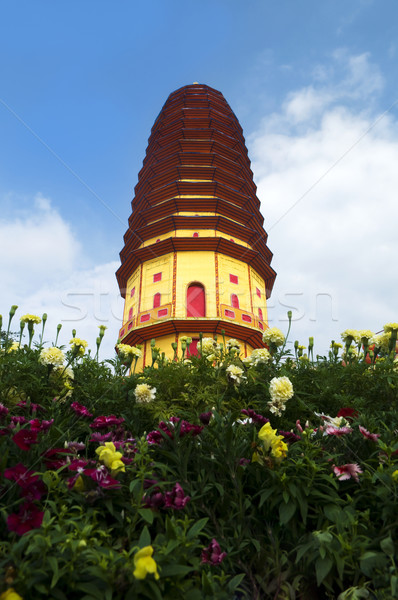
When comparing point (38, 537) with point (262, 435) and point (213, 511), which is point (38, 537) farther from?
point (262, 435)

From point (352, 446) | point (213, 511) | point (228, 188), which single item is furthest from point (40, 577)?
point (228, 188)

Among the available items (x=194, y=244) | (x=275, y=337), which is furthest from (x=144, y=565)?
(x=194, y=244)

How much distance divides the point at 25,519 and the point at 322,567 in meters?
1.48

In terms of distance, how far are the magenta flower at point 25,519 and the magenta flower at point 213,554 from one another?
843 millimetres

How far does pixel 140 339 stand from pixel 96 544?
16457 millimetres

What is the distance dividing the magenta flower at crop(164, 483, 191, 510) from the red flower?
836 millimetres

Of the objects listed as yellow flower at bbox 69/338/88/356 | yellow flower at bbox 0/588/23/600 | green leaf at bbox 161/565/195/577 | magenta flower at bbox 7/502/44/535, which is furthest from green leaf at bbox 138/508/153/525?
yellow flower at bbox 69/338/88/356

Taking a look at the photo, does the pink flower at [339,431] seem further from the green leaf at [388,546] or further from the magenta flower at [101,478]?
the magenta flower at [101,478]

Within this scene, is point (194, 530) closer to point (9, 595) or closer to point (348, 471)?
point (9, 595)

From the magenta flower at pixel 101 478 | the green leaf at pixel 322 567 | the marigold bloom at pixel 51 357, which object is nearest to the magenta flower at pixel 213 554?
the green leaf at pixel 322 567

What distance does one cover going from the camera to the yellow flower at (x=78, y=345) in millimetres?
4215

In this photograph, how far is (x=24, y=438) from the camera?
2.33 m

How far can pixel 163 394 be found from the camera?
402 cm

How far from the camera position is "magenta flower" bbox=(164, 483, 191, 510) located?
2156 millimetres
